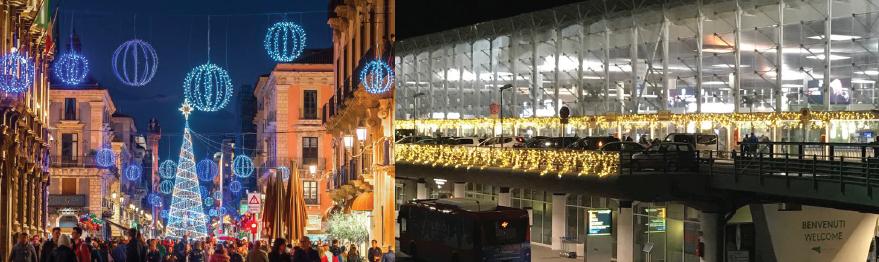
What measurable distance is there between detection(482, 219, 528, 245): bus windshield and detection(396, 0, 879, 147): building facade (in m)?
19.6

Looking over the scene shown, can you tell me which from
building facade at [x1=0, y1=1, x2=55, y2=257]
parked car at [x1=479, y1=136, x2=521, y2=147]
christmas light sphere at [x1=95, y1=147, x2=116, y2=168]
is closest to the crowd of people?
building facade at [x1=0, y1=1, x2=55, y2=257]

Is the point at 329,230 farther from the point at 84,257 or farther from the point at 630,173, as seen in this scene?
the point at 84,257

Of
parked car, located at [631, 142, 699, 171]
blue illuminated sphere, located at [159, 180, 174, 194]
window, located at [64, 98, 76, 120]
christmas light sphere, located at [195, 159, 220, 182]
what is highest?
window, located at [64, 98, 76, 120]

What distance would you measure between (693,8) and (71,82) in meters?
33.9

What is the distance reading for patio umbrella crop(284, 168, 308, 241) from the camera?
24547 millimetres

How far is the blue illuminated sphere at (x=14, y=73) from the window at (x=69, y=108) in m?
2.11

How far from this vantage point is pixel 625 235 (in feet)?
93.6

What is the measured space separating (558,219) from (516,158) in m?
4.36

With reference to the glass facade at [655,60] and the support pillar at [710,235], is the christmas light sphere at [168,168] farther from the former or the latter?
the support pillar at [710,235]

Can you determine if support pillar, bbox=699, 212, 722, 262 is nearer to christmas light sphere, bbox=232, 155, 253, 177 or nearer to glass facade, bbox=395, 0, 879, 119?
christmas light sphere, bbox=232, 155, 253, 177

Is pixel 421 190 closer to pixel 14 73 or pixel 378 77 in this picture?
pixel 378 77

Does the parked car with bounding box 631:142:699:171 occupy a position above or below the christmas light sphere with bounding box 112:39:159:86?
below

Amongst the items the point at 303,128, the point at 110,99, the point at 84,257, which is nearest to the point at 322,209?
the point at 303,128

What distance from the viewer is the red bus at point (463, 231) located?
867 inches
